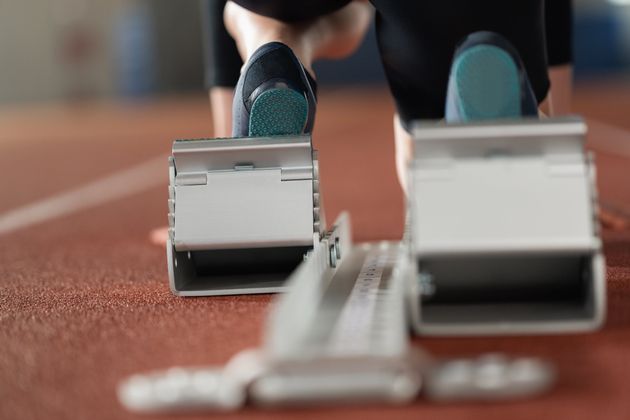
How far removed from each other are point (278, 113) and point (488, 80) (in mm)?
319

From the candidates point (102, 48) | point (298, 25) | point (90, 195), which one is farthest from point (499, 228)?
point (102, 48)

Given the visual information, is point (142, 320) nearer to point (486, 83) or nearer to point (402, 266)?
point (402, 266)

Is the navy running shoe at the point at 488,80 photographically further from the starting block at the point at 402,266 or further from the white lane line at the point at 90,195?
the white lane line at the point at 90,195

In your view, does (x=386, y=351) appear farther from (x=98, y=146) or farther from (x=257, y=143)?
(x=98, y=146)

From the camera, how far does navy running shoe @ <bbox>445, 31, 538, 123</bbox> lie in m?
1.13

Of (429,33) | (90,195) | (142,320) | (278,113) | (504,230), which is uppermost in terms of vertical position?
(429,33)

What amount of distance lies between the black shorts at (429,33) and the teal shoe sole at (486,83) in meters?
0.23

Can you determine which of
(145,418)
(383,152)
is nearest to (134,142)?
(383,152)

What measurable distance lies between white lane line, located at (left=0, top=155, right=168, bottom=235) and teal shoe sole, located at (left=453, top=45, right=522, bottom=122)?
163cm

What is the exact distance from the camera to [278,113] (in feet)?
4.32

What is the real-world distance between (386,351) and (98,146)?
5.32 metres

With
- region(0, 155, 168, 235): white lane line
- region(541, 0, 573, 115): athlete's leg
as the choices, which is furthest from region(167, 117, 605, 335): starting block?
region(0, 155, 168, 235): white lane line

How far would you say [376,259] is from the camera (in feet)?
5.09

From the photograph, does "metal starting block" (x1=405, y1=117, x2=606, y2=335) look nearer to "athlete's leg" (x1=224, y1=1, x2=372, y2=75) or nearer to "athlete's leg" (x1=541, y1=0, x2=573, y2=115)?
"athlete's leg" (x1=224, y1=1, x2=372, y2=75)
